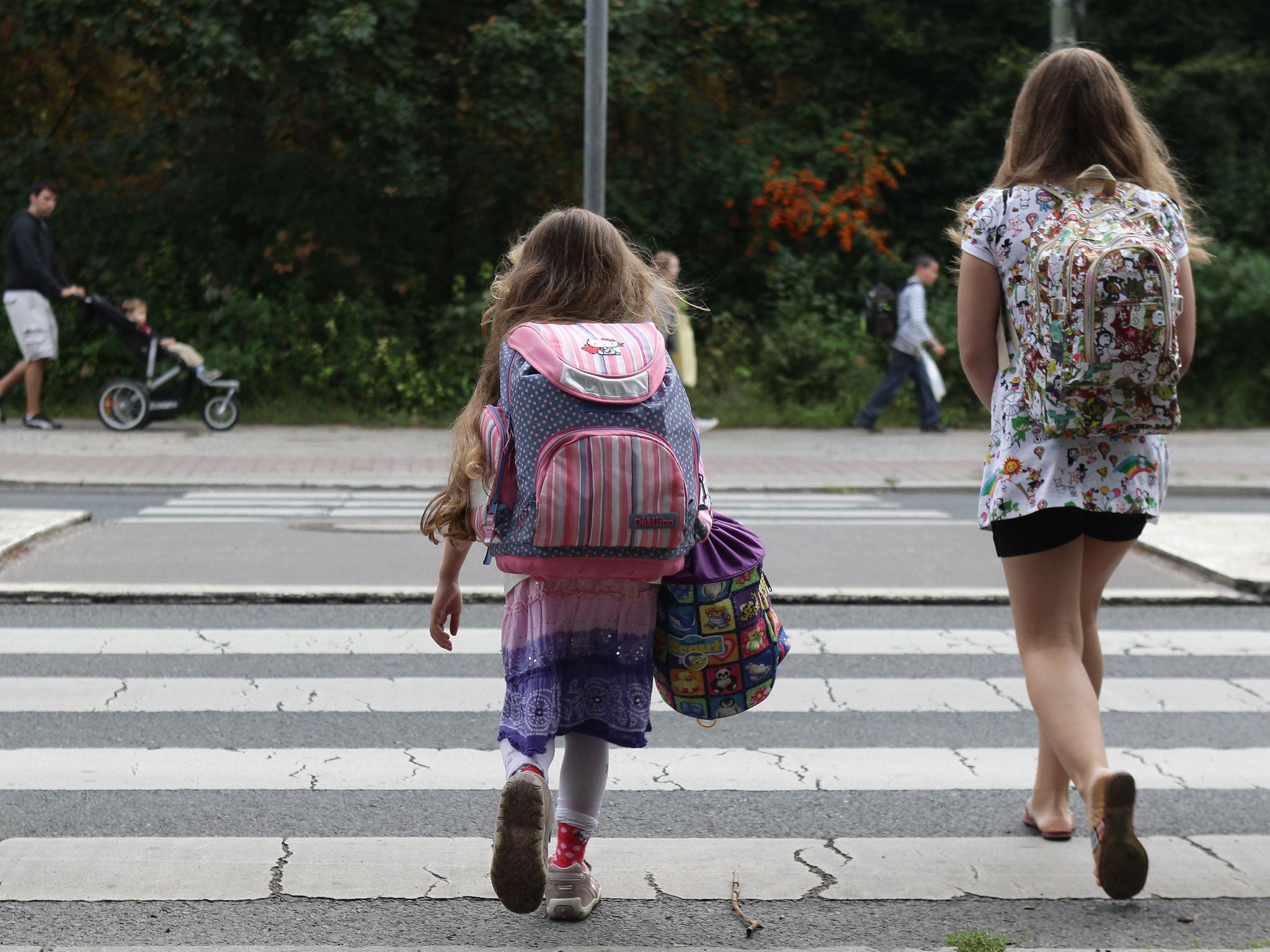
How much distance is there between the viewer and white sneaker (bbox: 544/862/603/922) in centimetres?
353

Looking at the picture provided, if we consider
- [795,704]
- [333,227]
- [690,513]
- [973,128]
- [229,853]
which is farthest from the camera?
[973,128]

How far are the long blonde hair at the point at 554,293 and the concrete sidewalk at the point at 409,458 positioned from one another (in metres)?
9.04

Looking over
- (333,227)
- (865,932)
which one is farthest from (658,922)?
(333,227)

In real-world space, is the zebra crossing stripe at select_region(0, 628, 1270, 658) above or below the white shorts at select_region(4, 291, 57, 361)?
below

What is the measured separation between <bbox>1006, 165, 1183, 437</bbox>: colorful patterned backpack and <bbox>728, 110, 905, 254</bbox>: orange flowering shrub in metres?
15.7

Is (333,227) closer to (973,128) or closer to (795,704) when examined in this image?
(973,128)

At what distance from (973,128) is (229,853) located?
1886 centimetres

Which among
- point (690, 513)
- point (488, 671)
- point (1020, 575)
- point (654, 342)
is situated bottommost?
point (488, 671)

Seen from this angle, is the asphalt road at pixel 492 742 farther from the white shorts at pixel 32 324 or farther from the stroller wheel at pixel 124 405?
the white shorts at pixel 32 324

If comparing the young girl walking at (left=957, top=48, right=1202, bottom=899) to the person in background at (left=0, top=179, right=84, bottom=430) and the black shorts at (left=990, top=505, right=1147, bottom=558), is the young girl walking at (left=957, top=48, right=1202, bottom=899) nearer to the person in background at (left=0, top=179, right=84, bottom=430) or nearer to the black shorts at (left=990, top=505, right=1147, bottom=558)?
the black shorts at (left=990, top=505, right=1147, bottom=558)

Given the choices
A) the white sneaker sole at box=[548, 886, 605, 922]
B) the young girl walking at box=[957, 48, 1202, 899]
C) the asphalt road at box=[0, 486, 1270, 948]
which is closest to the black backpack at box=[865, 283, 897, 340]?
the asphalt road at box=[0, 486, 1270, 948]

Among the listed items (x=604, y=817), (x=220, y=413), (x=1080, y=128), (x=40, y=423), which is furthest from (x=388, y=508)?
(x=1080, y=128)

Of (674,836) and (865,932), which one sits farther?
(674,836)

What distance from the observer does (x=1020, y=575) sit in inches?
146
